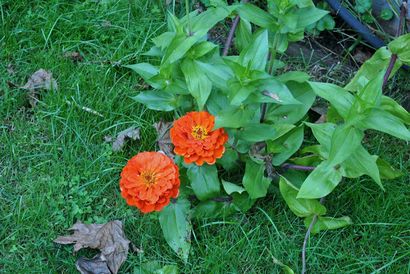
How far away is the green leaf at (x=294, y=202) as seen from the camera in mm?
2094

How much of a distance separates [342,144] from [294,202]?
1.11 ft

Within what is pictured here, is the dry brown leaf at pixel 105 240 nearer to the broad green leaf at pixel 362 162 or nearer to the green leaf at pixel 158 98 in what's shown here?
the green leaf at pixel 158 98

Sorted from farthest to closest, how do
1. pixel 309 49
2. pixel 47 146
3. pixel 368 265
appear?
pixel 309 49, pixel 47 146, pixel 368 265

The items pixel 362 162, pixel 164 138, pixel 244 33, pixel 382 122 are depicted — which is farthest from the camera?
pixel 164 138

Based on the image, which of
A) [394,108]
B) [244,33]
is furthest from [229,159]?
[394,108]

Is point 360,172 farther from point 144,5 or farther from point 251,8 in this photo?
point 144,5

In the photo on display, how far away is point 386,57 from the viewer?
2.14 m

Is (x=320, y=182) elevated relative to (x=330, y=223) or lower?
elevated

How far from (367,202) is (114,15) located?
4.21 ft

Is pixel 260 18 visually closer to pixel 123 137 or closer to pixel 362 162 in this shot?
pixel 362 162

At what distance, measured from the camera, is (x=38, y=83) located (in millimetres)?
2588

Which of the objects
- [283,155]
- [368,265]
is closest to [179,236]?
[283,155]

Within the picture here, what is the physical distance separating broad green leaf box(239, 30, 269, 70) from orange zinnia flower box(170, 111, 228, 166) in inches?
7.8

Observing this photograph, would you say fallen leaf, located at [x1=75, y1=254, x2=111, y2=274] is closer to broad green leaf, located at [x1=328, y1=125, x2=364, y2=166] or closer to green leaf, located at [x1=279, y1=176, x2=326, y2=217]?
green leaf, located at [x1=279, y1=176, x2=326, y2=217]
